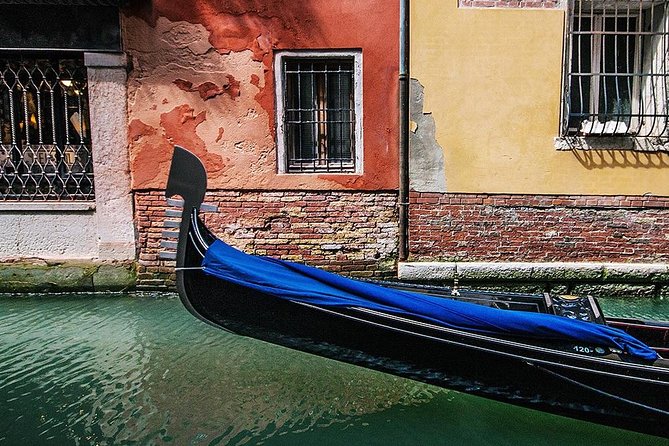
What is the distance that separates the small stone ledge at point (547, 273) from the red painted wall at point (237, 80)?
2.63ft

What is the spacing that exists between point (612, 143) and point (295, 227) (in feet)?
8.71

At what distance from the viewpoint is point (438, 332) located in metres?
2.18

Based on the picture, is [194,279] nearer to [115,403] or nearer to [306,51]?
[115,403]

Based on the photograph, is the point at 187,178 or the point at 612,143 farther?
the point at 612,143

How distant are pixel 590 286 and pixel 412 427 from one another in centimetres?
269

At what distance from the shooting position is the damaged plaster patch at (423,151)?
417 cm

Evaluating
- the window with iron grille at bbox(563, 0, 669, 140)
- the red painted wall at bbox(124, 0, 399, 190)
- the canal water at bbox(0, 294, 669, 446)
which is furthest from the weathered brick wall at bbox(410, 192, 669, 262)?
the canal water at bbox(0, 294, 669, 446)

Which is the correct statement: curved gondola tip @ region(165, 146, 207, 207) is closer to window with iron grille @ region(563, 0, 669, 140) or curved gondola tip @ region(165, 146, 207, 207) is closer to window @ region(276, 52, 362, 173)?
window @ region(276, 52, 362, 173)

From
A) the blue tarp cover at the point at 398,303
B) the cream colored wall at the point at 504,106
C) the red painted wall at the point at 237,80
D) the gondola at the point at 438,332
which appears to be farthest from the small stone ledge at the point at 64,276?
the cream colored wall at the point at 504,106

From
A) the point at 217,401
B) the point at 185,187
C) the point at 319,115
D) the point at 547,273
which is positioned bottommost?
the point at 217,401

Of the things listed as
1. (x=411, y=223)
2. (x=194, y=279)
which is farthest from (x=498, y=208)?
(x=194, y=279)

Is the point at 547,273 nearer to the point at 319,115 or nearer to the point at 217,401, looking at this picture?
the point at 319,115

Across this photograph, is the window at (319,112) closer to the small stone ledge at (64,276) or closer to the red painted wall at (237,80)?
the red painted wall at (237,80)

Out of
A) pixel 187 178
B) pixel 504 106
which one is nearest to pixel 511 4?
pixel 504 106
